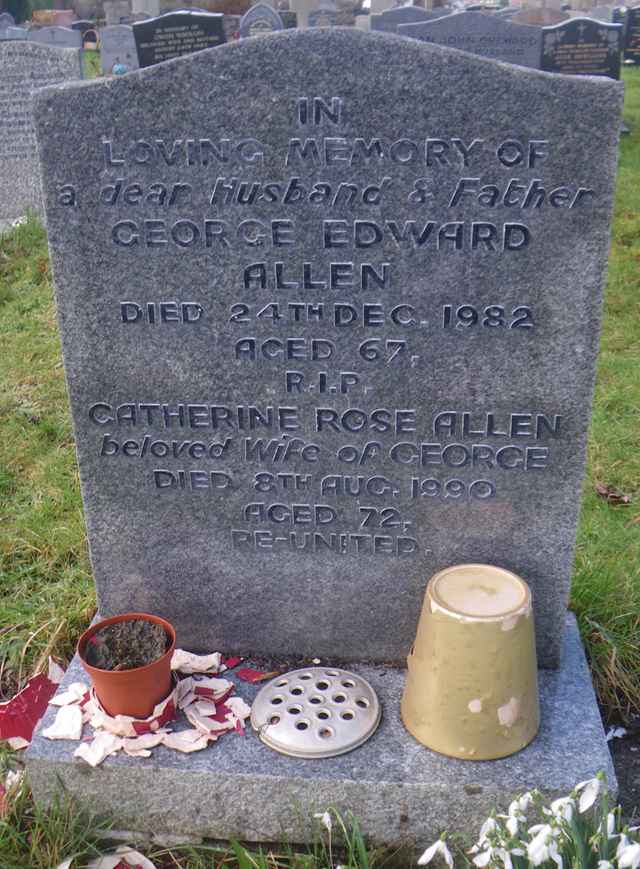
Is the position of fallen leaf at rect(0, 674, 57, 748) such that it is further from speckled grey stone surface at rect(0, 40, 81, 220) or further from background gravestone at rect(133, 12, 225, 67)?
background gravestone at rect(133, 12, 225, 67)

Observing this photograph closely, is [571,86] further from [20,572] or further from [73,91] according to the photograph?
[20,572]

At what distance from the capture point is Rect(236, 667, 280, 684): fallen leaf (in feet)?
7.89

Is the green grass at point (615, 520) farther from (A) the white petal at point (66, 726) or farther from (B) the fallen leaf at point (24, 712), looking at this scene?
(B) the fallen leaf at point (24, 712)

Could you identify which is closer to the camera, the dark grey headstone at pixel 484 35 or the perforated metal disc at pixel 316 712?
the perforated metal disc at pixel 316 712

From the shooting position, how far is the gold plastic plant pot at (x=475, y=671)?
2.01 m

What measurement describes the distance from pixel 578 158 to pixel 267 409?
3.09 feet

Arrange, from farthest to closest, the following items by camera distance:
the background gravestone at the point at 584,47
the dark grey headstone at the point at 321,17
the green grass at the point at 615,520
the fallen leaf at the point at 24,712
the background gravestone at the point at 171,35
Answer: the dark grey headstone at the point at 321,17, the background gravestone at the point at 584,47, the background gravestone at the point at 171,35, the green grass at the point at 615,520, the fallen leaf at the point at 24,712

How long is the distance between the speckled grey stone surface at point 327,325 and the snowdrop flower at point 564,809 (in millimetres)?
791

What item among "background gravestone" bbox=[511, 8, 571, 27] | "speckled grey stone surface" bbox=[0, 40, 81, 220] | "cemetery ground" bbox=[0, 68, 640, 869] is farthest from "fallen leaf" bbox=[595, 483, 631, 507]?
"background gravestone" bbox=[511, 8, 571, 27]

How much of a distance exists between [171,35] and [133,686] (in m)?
8.08

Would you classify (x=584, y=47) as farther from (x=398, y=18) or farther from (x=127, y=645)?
(x=127, y=645)

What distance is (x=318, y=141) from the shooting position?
1985 mm

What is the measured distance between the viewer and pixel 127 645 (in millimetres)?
2246

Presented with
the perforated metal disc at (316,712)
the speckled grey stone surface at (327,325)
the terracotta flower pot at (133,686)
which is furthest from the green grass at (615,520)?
the terracotta flower pot at (133,686)
